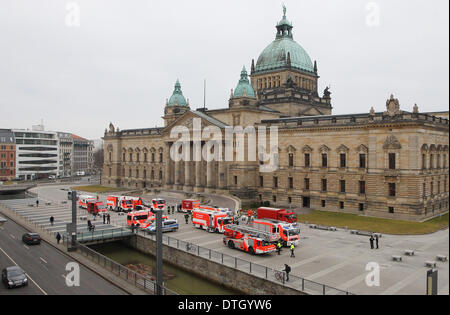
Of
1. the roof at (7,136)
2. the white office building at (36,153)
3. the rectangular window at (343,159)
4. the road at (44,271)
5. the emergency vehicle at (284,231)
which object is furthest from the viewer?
the white office building at (36,153)

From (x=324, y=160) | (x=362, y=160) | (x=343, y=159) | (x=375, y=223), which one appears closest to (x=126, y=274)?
(x=375, y=223)

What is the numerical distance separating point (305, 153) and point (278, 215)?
20.4 metres

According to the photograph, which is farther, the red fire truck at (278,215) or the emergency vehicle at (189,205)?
the emergency vehicle at (189,205)

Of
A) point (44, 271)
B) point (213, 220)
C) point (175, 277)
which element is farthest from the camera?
point (213, 220)

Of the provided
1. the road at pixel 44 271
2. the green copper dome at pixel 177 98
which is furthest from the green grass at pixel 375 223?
the green copper dome at pixel 177 98

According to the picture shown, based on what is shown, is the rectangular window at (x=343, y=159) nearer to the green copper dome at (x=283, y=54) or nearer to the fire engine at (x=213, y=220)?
the fire engine at (x=213, y=220)

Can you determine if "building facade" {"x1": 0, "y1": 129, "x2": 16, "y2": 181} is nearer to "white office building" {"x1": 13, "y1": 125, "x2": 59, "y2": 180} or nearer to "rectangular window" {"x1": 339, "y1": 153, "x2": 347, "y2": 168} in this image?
"white office building" {"x1": 13, "y1": 125, "x2": 59, "y2": 180}

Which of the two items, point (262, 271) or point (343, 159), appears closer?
point (262, 271)

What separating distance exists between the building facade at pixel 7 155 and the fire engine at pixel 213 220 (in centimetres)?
11262

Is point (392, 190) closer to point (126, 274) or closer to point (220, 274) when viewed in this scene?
point (220, 274)

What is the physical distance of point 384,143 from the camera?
5956 cm

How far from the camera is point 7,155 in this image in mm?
137625

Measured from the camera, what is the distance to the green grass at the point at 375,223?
49719 millimetres

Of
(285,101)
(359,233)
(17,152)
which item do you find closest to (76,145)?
(17,152)
